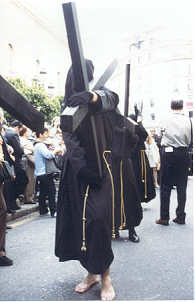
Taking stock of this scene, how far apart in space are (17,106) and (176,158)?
4.02 meters

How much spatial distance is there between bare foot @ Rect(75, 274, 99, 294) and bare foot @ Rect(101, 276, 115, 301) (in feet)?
0.64

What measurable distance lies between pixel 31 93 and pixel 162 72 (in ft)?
71.1

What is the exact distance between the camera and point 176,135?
595cm

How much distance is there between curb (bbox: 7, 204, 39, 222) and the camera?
21.6 feet

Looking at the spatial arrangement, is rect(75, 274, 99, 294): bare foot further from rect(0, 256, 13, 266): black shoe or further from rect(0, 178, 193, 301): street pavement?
rect(0, 256, 13, 266): black shoe

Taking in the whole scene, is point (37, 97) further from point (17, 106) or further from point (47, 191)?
point (17, 106)

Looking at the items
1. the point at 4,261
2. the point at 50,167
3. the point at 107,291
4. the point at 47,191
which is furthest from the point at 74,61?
the point at 47,191

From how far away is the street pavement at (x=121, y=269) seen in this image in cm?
318

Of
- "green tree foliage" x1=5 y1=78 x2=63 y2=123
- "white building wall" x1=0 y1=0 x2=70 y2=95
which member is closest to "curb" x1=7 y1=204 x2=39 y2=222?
"green tree foliage" x1=5 y1=78 x2=63 y2=123

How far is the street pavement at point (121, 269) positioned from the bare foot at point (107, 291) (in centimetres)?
7

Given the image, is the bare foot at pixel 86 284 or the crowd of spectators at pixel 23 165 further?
the crowd of spectators at pixel 23 165

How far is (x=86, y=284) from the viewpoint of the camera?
A: 10.7 feet

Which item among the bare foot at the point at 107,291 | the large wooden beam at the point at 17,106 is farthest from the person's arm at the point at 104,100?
the bare foot at the point at 107,291

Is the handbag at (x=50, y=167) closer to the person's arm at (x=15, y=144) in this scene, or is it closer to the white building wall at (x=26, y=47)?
the person's arm at (x=15, y=144)
